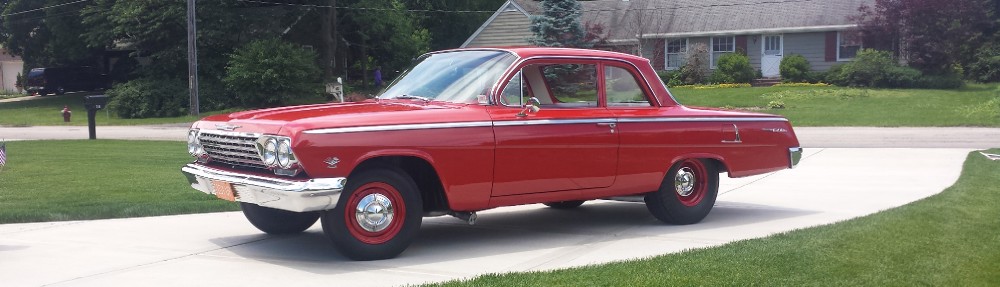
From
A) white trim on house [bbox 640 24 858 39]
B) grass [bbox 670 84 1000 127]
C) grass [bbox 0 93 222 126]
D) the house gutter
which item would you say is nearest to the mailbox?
grass [bbox 0 93 222 126]

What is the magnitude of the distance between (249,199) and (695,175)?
4.02m

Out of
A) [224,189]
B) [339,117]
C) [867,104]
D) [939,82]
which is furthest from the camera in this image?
[939,82]

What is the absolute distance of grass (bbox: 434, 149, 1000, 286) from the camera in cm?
600

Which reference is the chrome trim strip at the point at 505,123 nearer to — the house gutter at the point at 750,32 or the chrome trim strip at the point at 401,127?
the chrome trim strip at the point at 401,127

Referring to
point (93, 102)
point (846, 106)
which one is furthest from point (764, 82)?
point (93, 102)

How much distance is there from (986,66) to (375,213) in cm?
3435

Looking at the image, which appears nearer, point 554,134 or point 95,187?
point 554,134

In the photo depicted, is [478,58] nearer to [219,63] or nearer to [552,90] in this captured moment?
[552,90]

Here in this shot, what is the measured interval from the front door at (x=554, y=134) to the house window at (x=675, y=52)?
118ft

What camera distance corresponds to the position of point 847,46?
40.0 meters

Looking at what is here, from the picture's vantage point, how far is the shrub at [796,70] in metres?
39.5

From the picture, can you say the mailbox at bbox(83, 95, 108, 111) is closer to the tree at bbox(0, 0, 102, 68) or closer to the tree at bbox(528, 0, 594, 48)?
the tree at bbox(528, 0, 594, 48)

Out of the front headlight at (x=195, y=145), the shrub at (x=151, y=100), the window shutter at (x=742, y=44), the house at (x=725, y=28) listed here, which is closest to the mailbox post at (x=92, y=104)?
the shrub at (x=151, y=100)

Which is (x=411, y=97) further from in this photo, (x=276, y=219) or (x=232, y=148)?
Result: (x=232, y=148)
